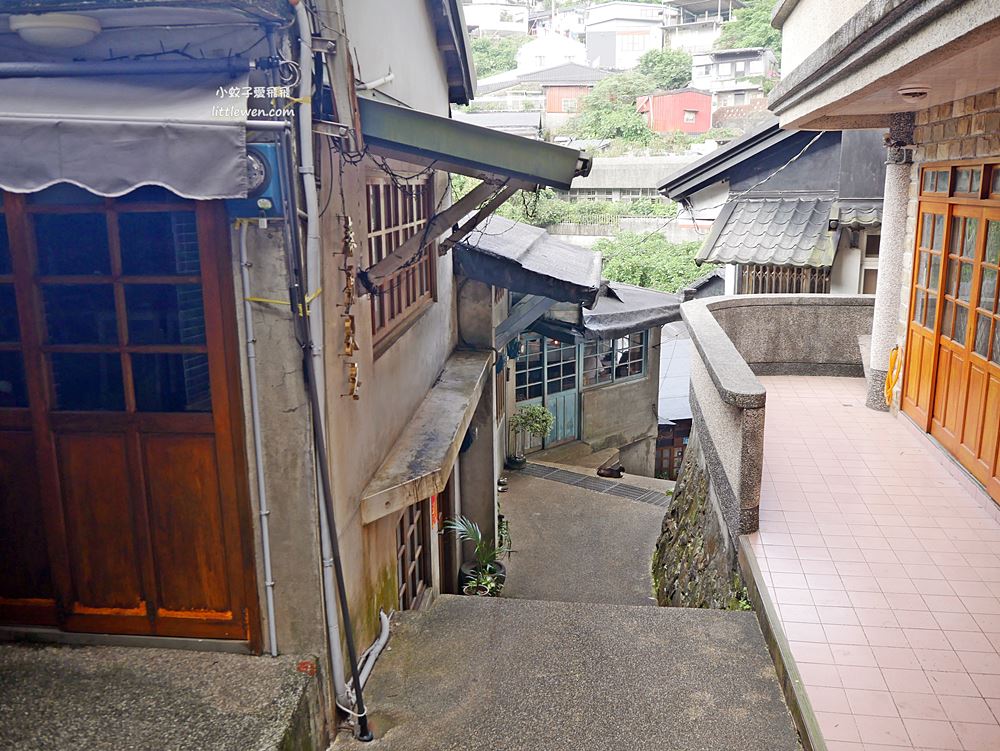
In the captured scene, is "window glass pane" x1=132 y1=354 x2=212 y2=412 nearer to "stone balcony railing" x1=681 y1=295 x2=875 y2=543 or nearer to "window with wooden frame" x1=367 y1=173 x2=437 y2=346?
"window with wooden frame" x1=367 y1=173 x2=437 y2=346

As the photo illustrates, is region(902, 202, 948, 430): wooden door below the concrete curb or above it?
above

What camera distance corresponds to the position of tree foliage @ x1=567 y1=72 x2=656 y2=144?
140 feet

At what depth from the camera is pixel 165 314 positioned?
4348mm

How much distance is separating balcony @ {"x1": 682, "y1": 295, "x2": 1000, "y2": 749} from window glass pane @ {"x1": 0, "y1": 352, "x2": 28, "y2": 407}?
4711 mm

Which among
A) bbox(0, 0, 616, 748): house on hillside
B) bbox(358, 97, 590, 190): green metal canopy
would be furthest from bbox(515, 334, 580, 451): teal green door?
bbox(358, 97, 590, 190): green metal canopy

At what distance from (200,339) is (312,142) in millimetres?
1185

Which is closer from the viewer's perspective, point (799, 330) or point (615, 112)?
point (799, 330)

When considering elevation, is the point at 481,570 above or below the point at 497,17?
below

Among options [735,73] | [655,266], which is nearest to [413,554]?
[655,266]

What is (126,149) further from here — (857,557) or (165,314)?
(857,557)

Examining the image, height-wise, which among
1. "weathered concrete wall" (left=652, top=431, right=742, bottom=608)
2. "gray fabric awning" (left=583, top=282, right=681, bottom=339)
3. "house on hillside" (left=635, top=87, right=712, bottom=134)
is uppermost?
"house on hillside" (left=635, top=87, right=712, bottom=134)

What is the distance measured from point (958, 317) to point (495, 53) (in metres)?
65.3

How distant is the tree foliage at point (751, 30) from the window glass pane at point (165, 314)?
5380cm

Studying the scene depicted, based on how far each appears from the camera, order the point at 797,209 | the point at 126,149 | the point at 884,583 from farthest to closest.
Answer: the point at 797,209 < the point at 884,583 < the point at 126,149
